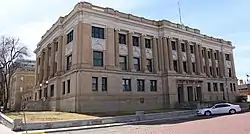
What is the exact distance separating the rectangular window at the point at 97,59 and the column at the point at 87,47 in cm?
92

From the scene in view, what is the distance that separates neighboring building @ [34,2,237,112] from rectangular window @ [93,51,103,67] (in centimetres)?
9

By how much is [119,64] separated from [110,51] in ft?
8.87

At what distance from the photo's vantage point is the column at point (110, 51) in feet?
119

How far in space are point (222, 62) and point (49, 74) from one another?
3819cm

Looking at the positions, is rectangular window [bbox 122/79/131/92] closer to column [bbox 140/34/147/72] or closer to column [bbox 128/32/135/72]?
column [bbox 128/32/135/72]

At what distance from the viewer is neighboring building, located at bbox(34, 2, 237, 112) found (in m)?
34.6

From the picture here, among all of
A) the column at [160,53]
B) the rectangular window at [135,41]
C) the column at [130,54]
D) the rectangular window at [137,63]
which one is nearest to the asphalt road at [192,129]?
the column at [130,54]

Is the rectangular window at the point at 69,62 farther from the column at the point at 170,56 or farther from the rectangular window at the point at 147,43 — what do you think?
the column at the point at 170,56

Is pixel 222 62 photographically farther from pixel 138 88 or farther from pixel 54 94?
pixel 54 94

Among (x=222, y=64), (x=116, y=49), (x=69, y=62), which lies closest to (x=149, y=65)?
(x=116, y=49)

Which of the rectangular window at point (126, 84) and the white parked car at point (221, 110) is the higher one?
the rectangular window at point (126, 84)

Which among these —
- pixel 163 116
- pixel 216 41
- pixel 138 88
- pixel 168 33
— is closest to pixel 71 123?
pixel 163 116

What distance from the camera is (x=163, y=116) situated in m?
27.3

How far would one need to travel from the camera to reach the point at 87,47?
3472 centimetres
